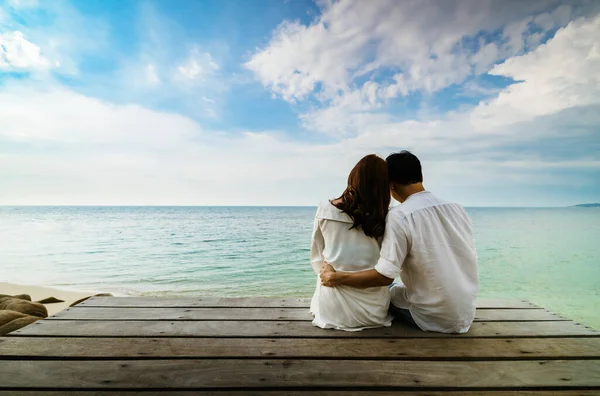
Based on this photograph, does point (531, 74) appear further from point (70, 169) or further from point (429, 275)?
point (70, 169)

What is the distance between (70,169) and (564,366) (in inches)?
2721

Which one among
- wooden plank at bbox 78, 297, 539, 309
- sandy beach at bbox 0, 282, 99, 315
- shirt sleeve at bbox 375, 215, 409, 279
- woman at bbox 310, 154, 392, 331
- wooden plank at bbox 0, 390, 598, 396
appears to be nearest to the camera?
wooden plank at bbox 0, 390, 598, 396

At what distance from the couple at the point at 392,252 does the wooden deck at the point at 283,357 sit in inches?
6.1

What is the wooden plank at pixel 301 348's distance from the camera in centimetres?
212

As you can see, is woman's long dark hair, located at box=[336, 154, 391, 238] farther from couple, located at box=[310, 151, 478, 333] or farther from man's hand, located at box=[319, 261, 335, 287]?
man's hand, located at box=[319, 261, 335, 287]

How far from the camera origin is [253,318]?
2869 mm

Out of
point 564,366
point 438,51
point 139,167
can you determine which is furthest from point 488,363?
point 139,167

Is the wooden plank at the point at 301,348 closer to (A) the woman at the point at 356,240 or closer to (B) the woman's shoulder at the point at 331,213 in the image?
(A) the woman at the point at 356,240

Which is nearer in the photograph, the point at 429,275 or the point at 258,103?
the point at 429,275

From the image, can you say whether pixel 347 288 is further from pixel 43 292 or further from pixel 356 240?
pixel 43 292

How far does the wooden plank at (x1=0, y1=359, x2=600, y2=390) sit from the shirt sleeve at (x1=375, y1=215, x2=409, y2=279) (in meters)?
0.56

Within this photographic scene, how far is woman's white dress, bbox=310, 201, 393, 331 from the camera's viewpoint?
2.49 meters

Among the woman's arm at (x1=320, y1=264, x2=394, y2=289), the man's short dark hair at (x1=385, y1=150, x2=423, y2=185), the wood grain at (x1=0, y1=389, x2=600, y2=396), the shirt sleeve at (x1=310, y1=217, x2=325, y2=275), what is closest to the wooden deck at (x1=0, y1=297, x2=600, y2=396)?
the wood grain at (x1=0, y1=389, x2=600, y2=396)

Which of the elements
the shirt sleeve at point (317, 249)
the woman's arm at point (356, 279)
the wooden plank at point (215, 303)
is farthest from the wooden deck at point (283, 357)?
the shirt sleeve at point (317, 249)
